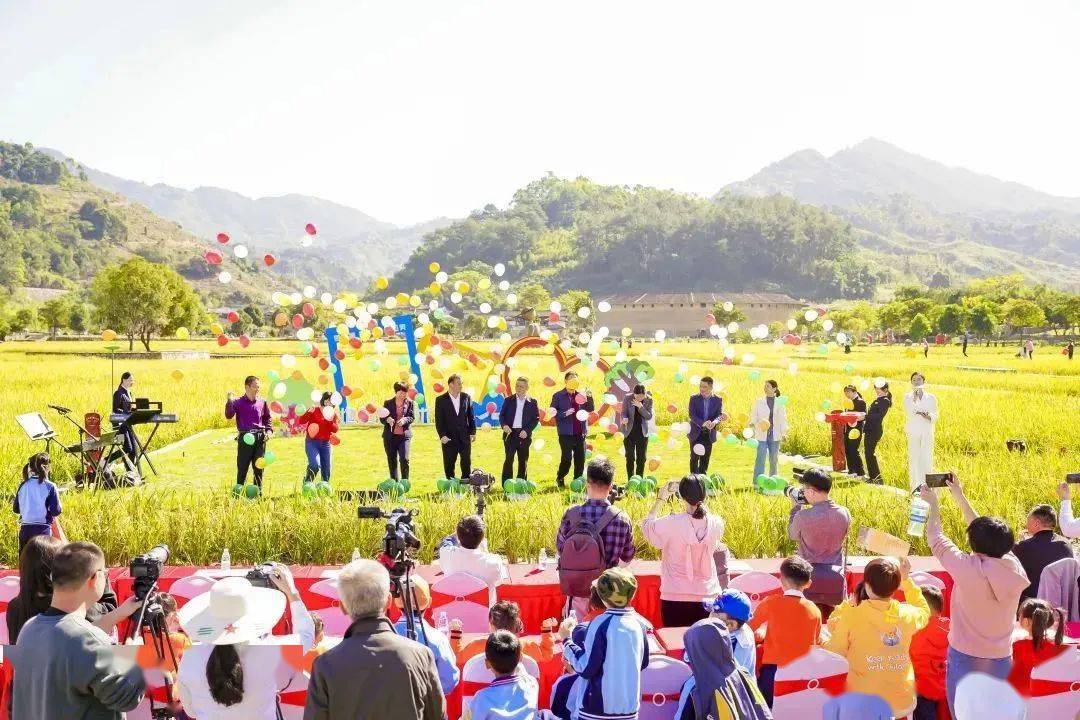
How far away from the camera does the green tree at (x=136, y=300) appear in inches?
2266

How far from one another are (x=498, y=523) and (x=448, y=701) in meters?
3.92

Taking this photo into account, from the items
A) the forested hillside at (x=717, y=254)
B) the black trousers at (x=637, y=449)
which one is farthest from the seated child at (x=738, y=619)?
the forested hillside at (x=717, y=254)

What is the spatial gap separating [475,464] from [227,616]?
1144 centimetres

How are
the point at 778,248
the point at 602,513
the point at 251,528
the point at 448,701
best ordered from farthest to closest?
the point at 778,248, the point at 251,528, the point at 602,513, the point at 448,701

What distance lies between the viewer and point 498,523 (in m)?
8.11

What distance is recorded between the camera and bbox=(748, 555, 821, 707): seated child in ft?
13.5

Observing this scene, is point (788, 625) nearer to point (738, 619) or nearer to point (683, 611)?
point (738, 619)

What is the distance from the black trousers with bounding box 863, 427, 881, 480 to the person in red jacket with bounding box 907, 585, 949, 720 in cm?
799

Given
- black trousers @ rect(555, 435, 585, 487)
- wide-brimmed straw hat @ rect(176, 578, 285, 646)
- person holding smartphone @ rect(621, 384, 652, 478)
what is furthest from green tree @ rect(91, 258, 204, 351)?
wide-brimmed straw hat @ rect(176, 578, 285, 646)

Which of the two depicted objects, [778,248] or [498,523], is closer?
[498,523]

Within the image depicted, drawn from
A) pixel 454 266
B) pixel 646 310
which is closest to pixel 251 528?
pixel 646 310

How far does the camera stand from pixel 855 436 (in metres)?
12.4

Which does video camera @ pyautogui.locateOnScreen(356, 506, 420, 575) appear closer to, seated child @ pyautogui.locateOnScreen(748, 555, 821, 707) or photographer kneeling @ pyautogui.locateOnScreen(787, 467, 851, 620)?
seated child @ pyautogui.locateOnScreen(748, 555, 821, 707)

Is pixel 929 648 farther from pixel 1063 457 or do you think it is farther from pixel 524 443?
A: pixel 1063 457
